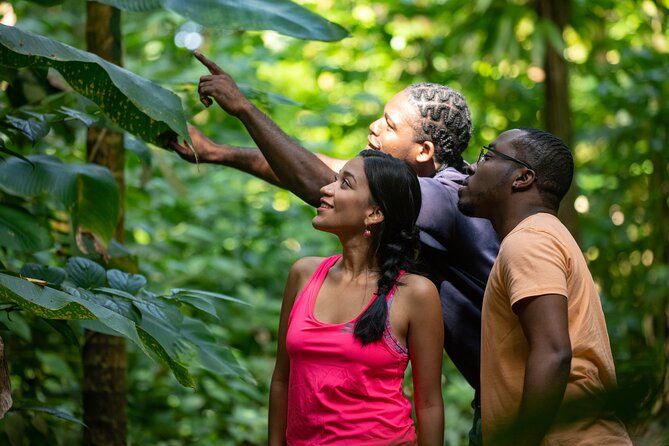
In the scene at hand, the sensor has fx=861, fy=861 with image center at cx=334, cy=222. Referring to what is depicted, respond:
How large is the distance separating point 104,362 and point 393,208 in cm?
140

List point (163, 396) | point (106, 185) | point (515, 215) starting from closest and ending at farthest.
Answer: point (515, 215)
point (106, 185)
point (163, 396)

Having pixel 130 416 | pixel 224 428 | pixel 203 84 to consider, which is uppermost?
pixel 203 84

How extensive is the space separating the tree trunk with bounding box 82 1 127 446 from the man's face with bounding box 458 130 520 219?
1510 millimetres

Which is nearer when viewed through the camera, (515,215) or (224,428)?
(515,215)

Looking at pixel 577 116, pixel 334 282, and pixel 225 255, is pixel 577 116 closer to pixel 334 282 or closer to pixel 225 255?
pixel 225 255

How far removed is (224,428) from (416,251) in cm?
319

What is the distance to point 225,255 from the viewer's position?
6.46 metres

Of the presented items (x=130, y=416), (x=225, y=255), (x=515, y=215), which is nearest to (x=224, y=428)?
(x=130, y=416)

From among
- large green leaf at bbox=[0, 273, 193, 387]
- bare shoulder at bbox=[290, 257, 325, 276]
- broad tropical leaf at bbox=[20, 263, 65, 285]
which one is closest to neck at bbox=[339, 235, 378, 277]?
bare shoulder at bbox=[290, 257, 325, 276]

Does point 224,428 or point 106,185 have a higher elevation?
point 106,185

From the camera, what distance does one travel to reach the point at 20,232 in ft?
8.31

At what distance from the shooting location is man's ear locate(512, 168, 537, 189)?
2.01 m

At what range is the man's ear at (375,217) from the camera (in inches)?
87.0

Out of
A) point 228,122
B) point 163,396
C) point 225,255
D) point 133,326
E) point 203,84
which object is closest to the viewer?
point 133,326
